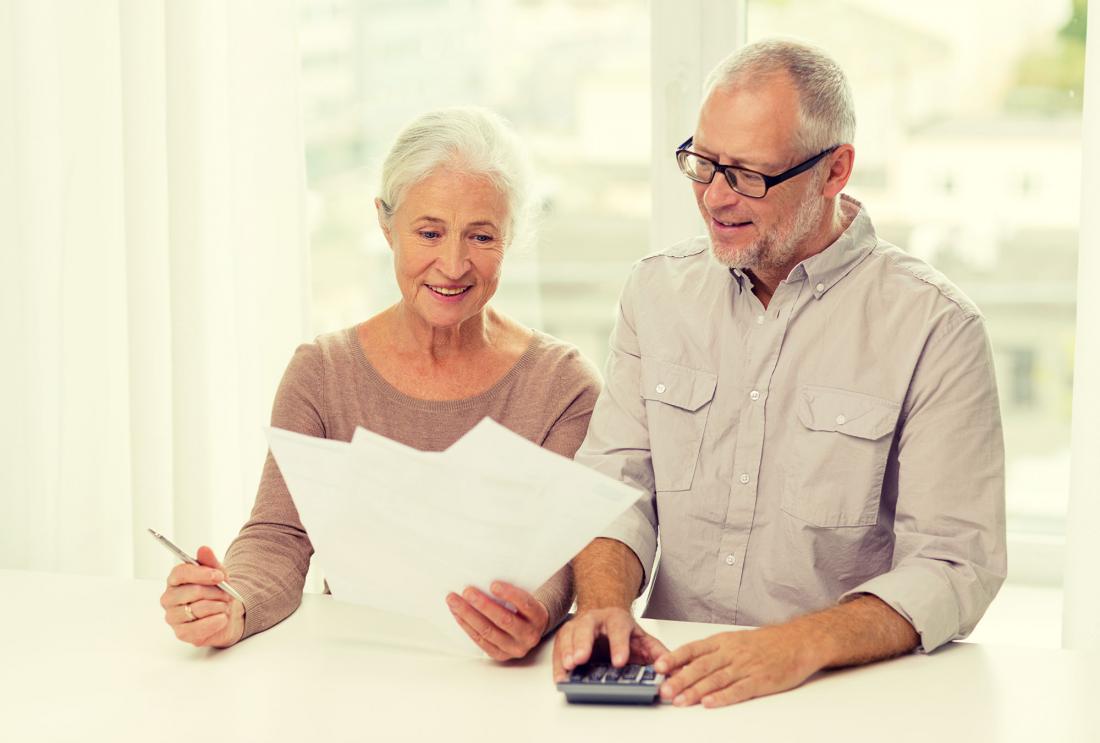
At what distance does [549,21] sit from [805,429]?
1376 mm

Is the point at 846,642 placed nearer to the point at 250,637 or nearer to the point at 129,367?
the point at 250,637

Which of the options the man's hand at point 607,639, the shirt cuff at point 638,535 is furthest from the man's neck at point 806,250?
→ the man's hand at point 607,639

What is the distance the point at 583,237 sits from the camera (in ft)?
9.16

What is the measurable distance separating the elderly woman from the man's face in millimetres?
341

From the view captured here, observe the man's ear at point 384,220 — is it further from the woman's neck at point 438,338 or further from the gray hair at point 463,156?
the woman's neck at point 438,338

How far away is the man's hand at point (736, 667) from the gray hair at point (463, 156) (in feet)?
2.75

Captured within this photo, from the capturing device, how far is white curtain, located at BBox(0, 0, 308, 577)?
2525mm

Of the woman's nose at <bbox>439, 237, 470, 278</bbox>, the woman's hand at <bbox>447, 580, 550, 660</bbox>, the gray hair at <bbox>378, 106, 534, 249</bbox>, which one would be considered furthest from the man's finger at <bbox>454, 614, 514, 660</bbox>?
the gray hair at <bbox>378, 106, 534, 249</bbox>

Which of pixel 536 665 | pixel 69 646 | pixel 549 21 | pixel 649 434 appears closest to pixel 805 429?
pixel 649 434

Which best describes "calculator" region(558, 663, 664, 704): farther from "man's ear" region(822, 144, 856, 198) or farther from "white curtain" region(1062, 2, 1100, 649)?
"white curtain" region(1062, 2, 1100, 649)

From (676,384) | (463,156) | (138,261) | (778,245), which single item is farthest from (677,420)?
(138,261)

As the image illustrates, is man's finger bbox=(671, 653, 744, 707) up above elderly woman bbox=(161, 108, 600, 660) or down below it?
below

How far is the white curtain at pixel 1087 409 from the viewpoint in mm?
2055

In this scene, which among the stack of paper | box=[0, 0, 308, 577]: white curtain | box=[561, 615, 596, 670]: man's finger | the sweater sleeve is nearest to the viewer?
the stack of paper
